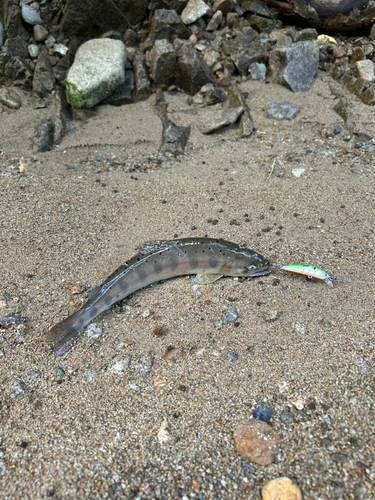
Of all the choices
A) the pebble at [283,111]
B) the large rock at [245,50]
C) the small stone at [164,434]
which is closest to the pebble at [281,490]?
the small stone at [164,434]

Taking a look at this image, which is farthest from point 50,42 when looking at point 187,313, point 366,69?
point 187,313

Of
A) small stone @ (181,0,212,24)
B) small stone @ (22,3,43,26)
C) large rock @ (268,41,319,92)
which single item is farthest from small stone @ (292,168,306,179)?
small stone @ (22,3,43,26)

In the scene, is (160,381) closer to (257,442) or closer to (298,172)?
(257,442)

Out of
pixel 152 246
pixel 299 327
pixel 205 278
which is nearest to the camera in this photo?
pixel 299 327

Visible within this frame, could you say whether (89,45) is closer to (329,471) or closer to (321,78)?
(321,78)

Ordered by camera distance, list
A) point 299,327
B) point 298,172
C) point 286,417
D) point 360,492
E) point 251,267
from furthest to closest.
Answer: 1. point 298,172
2. point 251,267
3. point 299,327
4. point 286,417
5. point 360,492

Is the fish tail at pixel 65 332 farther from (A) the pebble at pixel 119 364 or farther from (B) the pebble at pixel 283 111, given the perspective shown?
(B) the pebble at pixel 283 111

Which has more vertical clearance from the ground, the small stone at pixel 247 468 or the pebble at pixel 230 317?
the small stone at pixel 247 468
